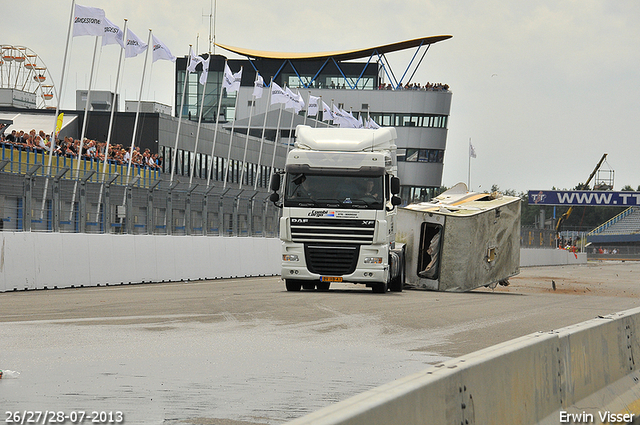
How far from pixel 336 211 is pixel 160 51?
20161mm

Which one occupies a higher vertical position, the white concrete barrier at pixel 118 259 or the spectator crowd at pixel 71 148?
the spectator crowd at pixel 71 148

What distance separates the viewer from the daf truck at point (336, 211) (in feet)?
67.8

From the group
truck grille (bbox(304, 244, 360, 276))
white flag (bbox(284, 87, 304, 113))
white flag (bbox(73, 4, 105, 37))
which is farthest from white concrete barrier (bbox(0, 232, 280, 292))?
white flag (bbox(284, 87, 304, 113))

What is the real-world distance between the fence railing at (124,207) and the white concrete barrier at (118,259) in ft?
1.06

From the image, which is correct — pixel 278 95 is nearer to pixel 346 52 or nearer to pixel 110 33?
pixel 110 33

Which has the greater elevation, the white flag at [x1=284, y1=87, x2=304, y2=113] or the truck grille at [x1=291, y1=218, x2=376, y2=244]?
the white flag at [x1=284, y1=87, x2=304, y2=113]

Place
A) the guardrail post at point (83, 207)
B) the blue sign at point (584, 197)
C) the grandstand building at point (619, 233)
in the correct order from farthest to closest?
the grandstand building at point (619, 233) < the blue sign at point (584, 197) < the guardrail post at point (83, 207)

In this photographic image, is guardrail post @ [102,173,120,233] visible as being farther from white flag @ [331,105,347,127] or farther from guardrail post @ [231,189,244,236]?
white flag @ [331,105,347,127]

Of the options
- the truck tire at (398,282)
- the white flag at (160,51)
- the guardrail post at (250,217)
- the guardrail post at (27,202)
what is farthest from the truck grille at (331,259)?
the white flag at (160,51)

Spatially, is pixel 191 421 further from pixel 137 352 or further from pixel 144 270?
pixel 144 270

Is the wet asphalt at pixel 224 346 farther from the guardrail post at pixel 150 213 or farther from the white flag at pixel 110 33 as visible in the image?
the white flag at pixel 110 33

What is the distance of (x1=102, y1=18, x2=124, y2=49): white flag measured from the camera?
1300 inches

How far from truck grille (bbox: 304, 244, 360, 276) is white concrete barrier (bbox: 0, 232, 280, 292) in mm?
5603

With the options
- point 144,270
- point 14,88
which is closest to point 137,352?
point 144,270
